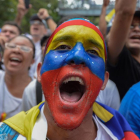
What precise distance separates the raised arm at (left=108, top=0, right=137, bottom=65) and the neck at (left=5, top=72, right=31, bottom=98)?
1.51 meters

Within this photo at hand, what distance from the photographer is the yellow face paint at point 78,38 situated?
1413 mm

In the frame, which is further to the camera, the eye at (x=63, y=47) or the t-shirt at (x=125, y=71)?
the t-shirt at (x=125, y=71)

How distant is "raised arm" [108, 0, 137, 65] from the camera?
73.6 inches

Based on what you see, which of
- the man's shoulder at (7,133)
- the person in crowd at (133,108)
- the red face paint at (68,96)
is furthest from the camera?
the person in crowd at (133,108)

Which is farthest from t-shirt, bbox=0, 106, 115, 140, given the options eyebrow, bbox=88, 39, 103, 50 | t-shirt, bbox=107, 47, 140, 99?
t-shirt, bbox=107, 47, 140, 99

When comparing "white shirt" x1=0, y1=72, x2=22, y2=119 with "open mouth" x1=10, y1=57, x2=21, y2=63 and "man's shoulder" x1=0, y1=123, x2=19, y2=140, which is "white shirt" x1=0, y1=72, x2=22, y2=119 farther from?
"man's shoulder" x1=0, y1=123, x2=19, y2=140

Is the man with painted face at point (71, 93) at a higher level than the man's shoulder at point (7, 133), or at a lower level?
higher

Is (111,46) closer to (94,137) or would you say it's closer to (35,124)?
(94,137)

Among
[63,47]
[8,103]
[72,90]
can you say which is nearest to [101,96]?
[72,90]

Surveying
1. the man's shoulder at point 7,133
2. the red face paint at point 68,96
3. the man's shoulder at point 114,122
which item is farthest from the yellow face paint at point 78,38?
the man's shoulder at point 7,133

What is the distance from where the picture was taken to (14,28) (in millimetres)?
4145

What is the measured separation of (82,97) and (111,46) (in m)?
0.92

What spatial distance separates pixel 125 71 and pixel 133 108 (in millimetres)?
612

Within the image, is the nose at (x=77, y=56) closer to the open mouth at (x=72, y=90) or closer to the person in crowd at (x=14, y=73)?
the open mouth at (x=72, y=90)
